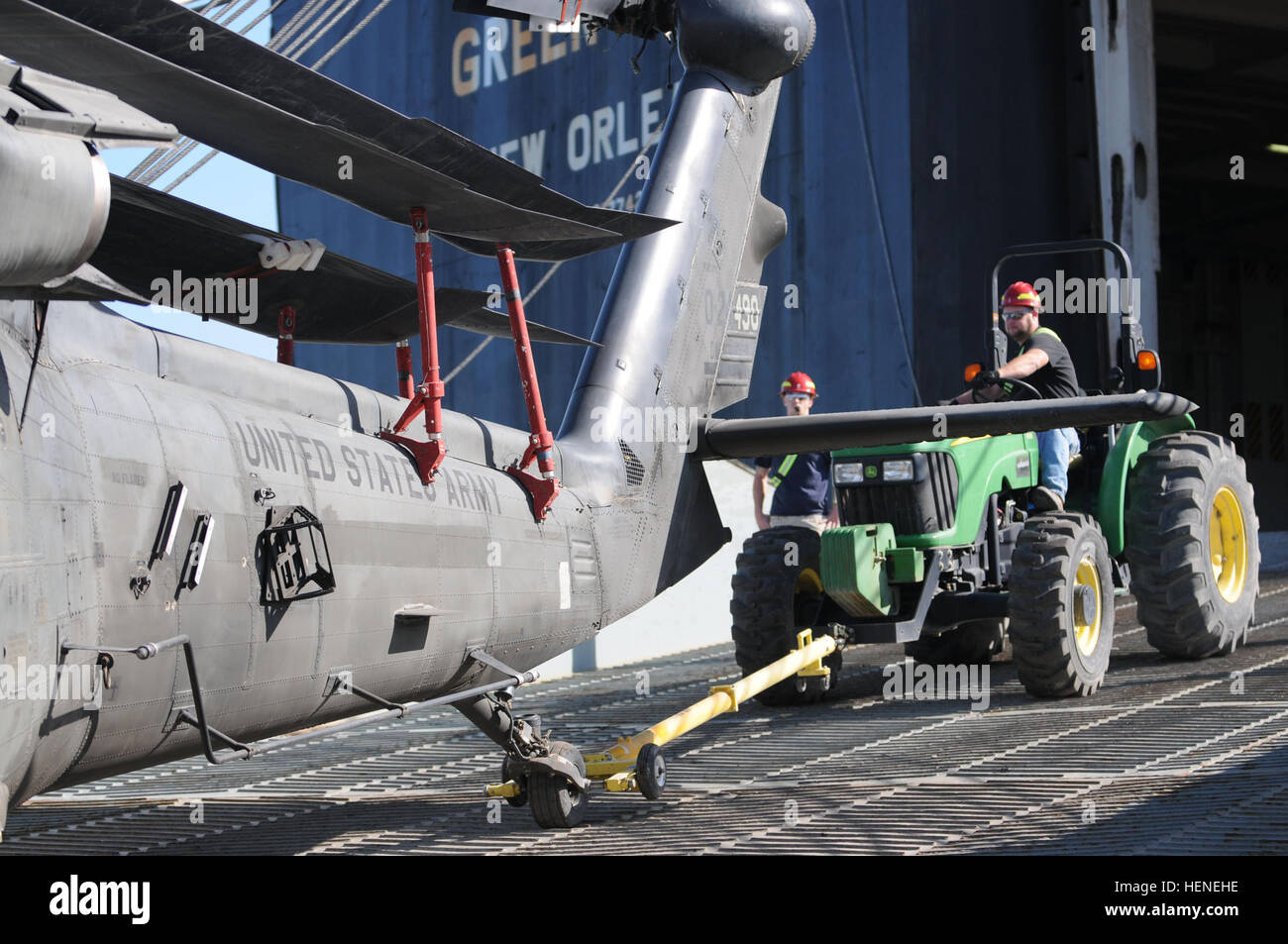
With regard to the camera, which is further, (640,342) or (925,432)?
(640,342)

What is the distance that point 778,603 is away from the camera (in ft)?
26.4

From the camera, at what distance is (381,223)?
2330cm

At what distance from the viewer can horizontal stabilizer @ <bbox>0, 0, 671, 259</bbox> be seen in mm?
3871

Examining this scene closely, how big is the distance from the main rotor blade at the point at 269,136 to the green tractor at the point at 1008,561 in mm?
2953

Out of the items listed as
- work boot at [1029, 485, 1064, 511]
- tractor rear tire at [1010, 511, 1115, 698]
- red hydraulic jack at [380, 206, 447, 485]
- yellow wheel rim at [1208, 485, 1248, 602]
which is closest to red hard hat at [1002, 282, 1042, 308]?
work boot at [1029, 485, 1064, 511]

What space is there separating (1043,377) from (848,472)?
4.69 ft

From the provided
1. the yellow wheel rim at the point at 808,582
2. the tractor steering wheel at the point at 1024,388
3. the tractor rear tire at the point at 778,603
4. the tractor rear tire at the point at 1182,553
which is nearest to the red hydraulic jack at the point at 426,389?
the tractor rear tire at the point at 778,603

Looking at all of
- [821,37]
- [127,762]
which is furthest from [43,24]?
[821,37]

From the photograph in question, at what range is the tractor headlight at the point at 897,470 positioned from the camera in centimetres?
800
